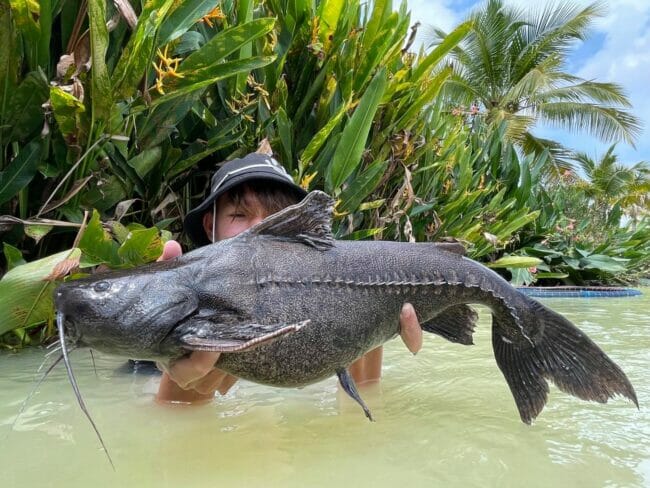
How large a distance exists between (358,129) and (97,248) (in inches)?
77.2

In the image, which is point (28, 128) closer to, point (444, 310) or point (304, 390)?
point (304, 390)

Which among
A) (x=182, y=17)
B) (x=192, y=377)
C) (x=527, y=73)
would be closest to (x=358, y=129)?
(x=182, y=17)

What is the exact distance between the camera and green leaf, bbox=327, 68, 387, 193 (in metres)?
3.73

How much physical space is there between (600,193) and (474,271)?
20099mm

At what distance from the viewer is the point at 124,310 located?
1.40 meters

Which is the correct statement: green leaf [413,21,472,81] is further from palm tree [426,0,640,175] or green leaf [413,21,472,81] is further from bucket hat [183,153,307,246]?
palm tree [426,0,640,175]

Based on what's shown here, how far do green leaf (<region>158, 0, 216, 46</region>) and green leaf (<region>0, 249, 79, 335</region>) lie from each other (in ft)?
4.03

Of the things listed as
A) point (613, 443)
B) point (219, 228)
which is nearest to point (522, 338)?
point (613, 443)

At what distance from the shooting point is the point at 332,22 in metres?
3.82

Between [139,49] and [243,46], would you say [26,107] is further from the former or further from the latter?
[243,46]

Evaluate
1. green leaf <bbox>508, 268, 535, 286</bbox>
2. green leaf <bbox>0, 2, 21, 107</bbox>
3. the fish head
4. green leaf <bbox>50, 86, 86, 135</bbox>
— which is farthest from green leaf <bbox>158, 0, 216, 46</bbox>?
green leaf <bbox>508, 268, 535, 286</bbox>

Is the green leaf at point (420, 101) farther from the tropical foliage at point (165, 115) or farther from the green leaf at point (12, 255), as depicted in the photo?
the green leaf at point (12, 255)

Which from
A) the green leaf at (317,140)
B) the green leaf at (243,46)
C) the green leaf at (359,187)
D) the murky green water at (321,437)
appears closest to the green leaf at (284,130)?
the green leaf at (317,140)

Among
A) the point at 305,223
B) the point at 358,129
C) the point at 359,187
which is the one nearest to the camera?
the point at 305,223
